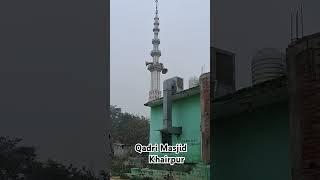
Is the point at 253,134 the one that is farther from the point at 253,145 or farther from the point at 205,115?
the point at 205,115

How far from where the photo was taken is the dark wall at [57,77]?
132 centimetres

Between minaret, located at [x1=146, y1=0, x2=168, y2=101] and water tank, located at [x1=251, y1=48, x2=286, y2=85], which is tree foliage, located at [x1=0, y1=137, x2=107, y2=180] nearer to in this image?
minaret, located at [x1=146, y1=0, x2=168, y2=101]

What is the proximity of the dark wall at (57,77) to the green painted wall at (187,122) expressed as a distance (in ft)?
0.54

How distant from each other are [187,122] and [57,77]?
41cm

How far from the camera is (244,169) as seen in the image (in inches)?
67.5

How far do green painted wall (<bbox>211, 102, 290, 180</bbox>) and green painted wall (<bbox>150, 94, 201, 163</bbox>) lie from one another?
0.17 m

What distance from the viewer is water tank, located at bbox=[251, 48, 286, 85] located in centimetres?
163

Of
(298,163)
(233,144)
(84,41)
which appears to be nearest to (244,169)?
(233,144)

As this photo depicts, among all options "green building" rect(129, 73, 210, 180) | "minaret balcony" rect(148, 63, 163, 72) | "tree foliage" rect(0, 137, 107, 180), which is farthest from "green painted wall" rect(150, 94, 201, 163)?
"tree foliage" rect(0, 137, 107, 180)

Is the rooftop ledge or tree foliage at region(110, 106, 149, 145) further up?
the rooftop ledge

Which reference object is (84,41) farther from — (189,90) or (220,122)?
(220,122)

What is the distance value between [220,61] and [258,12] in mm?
262

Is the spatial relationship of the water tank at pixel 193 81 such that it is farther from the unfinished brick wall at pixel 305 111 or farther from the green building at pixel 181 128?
the unfinished brick wall at pixel 305 111

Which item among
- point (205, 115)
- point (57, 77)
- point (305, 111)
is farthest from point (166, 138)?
point (305, 111)
